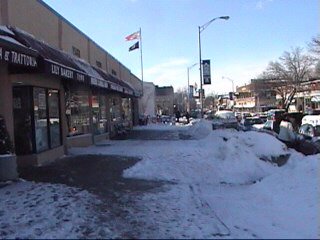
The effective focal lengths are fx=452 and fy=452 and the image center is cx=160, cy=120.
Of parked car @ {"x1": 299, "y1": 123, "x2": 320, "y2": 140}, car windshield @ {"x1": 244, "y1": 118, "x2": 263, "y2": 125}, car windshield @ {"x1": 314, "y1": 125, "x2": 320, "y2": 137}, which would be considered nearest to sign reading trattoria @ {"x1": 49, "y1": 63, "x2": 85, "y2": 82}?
parked car @ {"x1": 299, "y1": 123, "x2": 320, "y2": 140}

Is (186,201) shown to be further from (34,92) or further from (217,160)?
(34,92)

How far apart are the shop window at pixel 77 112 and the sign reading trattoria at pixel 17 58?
741 cm

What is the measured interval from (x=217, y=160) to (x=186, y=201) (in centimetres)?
554

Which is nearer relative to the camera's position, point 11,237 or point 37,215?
point 11,237

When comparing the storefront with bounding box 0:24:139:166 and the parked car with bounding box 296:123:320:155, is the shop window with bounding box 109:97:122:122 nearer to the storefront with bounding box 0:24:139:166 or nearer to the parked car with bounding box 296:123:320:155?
the storefront with bounding box 0:24:139:166

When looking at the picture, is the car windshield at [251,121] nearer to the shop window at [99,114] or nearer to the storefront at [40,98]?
the shop window at [99,114]

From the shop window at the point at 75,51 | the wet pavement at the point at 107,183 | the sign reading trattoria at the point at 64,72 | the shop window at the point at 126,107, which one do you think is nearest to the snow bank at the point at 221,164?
the wet pavement at the point at 107,183

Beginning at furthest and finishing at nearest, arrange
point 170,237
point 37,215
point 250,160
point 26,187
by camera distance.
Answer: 1. point 250,160
2. point 26,187
3. point 37,215
4. point 170,237

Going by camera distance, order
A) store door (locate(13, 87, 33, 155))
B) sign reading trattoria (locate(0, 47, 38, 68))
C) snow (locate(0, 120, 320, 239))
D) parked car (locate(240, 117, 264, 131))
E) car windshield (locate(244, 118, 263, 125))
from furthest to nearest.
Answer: car windshield (locate(244, 118, 263, 125))
parked car (locate(240, 117, 264, 131))
store door (locate(13, 87, 33, 155))
sign reading trattoria (locate(0, 47, 38, 68))
snow (locate(0, 120, 320, 239))

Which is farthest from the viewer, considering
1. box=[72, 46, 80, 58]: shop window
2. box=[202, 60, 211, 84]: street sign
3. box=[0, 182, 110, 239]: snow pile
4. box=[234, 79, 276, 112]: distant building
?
box=[234, 79, 276, 112]: distant building

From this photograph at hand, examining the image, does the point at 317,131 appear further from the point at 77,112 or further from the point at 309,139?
the point at 77,112

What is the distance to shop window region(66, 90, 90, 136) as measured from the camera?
19.7 m

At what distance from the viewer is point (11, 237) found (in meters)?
6.66

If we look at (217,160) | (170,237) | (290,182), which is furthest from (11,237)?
(217,160)
